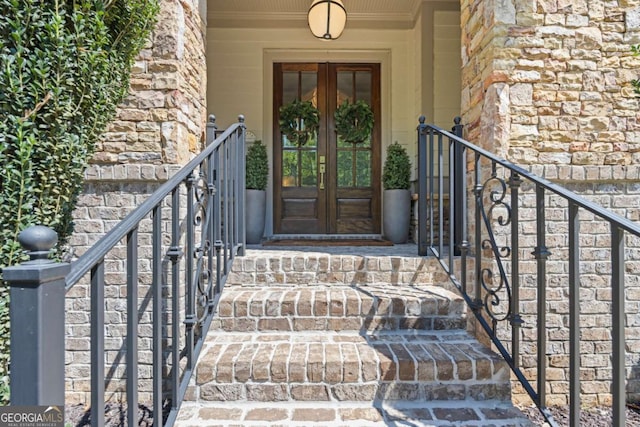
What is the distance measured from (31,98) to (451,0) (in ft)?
14.1

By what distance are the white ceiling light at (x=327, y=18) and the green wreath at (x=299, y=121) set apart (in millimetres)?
920

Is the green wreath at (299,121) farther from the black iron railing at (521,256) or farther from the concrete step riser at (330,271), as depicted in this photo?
the concrete step riser at (330,271)

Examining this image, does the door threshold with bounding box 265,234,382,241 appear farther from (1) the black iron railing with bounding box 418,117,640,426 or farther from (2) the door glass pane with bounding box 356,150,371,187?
(1) the black iron railing with bounding box 418,117,640,426

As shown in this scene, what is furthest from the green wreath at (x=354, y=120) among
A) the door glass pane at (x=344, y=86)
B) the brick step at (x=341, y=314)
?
the brick step at (x=341, y=314)

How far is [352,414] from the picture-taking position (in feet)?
5.63

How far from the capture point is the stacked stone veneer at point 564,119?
7.55ft

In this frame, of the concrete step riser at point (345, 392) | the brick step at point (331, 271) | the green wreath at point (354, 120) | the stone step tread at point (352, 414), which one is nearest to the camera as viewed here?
the stone step tread at point (352, 414)

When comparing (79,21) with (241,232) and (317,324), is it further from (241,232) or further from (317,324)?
(317,324)

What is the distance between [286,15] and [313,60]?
62 centimetres

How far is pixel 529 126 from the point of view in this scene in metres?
2.32

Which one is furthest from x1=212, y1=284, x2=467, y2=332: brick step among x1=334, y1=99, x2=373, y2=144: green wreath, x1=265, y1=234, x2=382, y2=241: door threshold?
x1=334, y1=99, x2=373, y2=144: green wreath

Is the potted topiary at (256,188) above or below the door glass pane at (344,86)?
below

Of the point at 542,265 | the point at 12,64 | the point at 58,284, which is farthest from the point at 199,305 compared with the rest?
the point at 542,265

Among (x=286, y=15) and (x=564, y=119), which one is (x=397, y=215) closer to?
(x=564, y=119)
